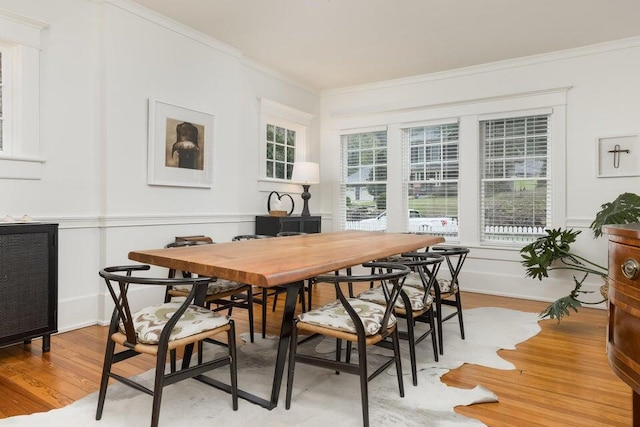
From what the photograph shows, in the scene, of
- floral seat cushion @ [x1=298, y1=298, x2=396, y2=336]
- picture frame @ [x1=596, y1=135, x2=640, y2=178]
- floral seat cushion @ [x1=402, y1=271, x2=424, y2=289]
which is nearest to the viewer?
floral seat cushion @ [x1=298, y1=298, x2=396, y2=336]

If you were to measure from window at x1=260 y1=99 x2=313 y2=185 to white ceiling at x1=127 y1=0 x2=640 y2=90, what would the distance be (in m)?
0.59

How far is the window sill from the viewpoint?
Answer: 114 inches

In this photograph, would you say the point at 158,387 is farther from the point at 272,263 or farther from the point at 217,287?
the point at 217,287

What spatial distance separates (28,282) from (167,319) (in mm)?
1458

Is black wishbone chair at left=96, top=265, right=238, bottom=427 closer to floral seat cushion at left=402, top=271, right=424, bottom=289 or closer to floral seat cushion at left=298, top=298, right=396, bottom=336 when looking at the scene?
floral seat cushion at left=298, top=298, right=396, bottom=336

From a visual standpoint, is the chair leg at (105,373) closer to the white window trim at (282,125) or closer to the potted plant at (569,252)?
the potted plant at (569,252)

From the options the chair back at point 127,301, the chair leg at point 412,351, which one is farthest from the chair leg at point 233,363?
the chair leg at point 412,351

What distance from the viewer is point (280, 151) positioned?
5.52m

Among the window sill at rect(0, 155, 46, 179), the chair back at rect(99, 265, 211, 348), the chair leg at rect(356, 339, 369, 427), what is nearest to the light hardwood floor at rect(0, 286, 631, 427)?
the chair leg at rect(356, 339, 369, 427)

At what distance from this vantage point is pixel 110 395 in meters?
2.12

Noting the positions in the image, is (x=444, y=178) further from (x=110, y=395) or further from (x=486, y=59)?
(x=110, y=395)

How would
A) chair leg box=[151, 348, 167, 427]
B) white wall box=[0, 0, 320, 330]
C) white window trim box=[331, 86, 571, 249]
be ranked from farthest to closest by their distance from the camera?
1. white window trim box=[331, 86, 571, 249]
2. white wall box=[0, 0, 320, 330]
3. chair leg box=[151, 348, 167, 427]

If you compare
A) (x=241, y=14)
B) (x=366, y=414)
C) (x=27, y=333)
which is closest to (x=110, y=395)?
(x=27, y=333)

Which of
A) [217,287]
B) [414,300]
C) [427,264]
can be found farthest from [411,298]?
[217,287]
